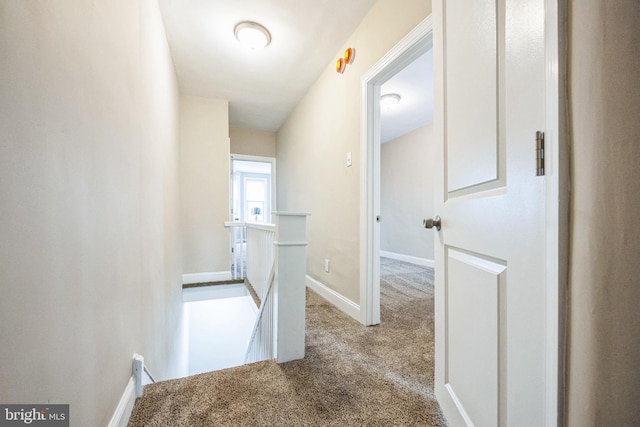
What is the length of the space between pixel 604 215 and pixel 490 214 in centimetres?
30

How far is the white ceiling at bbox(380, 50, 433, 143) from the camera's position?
8.86 ft

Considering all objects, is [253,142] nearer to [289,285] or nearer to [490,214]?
[289,285]

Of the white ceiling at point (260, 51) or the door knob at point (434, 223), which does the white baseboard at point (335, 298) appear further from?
the white ceiling at point (260, 51)

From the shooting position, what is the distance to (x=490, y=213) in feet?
2.31

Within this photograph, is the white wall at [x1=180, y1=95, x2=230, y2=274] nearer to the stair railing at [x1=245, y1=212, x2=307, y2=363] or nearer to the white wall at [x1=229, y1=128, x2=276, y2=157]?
the white wall at [x1=229, y1=128, x2=276, y2=157]

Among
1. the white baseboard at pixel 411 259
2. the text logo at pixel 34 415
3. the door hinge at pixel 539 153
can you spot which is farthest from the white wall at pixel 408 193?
the text logo at pixel 34 415

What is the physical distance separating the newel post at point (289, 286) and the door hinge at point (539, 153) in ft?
3.59

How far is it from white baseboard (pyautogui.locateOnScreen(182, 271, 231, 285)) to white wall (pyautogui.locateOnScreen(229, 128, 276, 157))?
7.32ft

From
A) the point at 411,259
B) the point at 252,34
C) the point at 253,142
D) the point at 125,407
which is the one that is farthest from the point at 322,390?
the point at 253,142

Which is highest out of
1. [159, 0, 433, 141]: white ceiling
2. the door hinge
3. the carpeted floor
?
[159, 0, 433, 141]: white ceiling

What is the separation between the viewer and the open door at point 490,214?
0.54 meters

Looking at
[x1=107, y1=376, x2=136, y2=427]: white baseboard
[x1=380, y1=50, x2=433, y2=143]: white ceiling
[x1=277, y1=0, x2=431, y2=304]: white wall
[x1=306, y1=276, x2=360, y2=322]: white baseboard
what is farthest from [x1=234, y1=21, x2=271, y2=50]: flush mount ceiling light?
[x1=107, y1=376, x2=136, y2=427]: white baseboard

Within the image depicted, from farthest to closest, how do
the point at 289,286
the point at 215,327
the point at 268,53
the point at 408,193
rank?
the point at 408,193, the point at 215,327, the point at 268,53, the point at 289,286

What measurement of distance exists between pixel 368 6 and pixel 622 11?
196 cm
